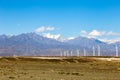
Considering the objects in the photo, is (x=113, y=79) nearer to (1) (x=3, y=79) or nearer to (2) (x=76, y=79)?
(2) (x=76, y=79)

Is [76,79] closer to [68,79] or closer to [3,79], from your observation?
[68,79]

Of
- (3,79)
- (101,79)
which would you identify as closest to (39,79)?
(3,79)

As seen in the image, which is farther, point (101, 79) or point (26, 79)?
point (101, 79)

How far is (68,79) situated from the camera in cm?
4831

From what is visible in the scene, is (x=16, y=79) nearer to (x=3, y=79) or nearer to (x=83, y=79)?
(x=3, y=79)

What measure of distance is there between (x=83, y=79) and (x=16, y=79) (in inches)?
334

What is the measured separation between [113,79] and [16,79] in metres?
12.4

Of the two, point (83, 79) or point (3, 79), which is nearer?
point (3, 79)

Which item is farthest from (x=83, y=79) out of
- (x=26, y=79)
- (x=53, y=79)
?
(x=26, y=79)

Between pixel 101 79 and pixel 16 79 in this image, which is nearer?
pixel 16 79

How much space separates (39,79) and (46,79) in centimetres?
87

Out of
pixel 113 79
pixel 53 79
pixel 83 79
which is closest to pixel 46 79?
pixel 53 79

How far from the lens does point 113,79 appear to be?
50.4 m

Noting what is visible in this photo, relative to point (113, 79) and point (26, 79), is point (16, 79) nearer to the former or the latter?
point (26, 79)
